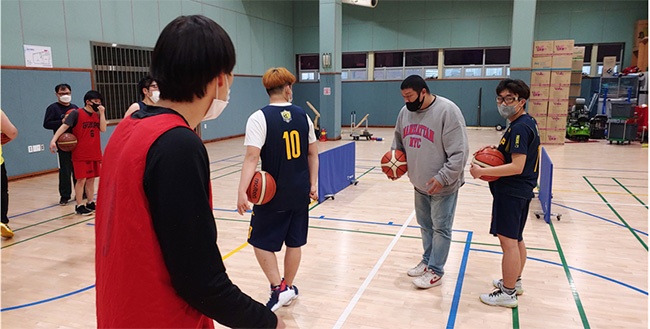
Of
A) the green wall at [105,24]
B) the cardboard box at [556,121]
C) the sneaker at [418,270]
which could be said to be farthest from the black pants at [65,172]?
the cardboard box at [556,121]

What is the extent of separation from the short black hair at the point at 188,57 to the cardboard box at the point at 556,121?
1406cm

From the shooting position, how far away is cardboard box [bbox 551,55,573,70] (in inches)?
506

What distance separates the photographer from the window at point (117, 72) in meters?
10.8

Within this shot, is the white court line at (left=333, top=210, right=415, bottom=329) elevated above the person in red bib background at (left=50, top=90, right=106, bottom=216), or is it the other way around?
the person in red bib background at (left=50, top=90, right=106, bottom=216)

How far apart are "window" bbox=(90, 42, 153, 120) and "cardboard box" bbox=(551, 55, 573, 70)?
11224 millimetres

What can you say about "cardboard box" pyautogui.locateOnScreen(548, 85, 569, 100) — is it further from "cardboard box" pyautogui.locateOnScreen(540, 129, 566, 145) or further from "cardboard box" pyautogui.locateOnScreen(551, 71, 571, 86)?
"cardboard box" pyautogui.locateOnScreen(540, 129, 566, 145)

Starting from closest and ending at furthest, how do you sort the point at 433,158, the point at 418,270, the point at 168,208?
the point at 168,208 → the point at 433,158 → the point at 418,270

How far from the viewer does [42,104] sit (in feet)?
30.9

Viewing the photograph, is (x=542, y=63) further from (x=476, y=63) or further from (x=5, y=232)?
(x=5, y=232)

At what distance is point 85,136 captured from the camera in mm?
6250

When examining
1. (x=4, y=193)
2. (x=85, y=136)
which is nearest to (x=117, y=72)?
(x=85, y=136)

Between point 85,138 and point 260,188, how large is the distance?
4309mm

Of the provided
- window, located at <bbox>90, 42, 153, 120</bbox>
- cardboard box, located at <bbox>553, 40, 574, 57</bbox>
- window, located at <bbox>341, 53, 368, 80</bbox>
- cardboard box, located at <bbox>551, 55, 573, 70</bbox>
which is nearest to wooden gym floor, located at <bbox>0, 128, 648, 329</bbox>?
window, located at <bbox>90, 42, 153, 120</bbox>

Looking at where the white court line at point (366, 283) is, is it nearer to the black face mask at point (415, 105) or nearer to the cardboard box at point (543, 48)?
the black face mask at point (415, 105)
